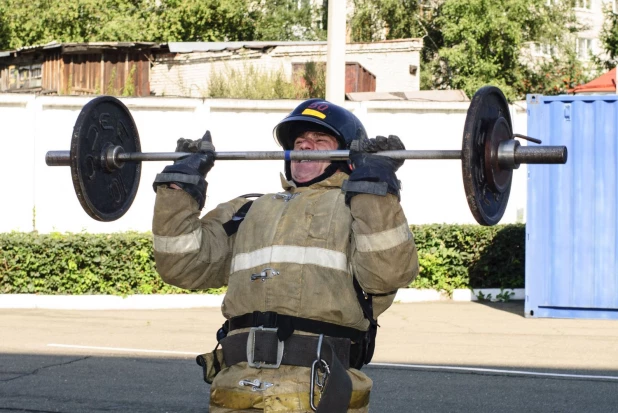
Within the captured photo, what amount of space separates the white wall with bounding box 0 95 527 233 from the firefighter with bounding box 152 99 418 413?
1161 centimetres

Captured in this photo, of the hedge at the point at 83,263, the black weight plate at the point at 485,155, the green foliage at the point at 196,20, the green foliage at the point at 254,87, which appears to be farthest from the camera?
the green foliage at the point at 196,20

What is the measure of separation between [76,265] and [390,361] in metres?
5.93

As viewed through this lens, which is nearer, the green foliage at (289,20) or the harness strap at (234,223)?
the harness strap at (234,223)

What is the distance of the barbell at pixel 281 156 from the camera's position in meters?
4.36

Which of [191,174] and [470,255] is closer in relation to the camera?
[191,174]

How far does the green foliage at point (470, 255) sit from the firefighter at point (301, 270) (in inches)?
425

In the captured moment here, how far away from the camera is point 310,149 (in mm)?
4711

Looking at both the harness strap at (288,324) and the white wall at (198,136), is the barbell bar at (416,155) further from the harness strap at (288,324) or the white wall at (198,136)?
the white wall at (198,136)

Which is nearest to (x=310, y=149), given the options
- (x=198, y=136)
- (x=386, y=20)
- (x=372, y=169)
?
(x=372, y=169)

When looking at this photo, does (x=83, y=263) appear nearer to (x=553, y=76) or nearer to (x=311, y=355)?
(x=311, y=355)

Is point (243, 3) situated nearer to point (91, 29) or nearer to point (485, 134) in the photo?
point (91, 29)

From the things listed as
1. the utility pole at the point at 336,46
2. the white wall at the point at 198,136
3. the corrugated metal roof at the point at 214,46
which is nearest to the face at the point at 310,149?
the white wall at the point at 198,136

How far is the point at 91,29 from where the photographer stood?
128 ft

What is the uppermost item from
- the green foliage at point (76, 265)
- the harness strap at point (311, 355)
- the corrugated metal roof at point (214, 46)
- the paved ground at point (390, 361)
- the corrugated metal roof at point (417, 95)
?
the corrugated metal roof at point (214, 46)
